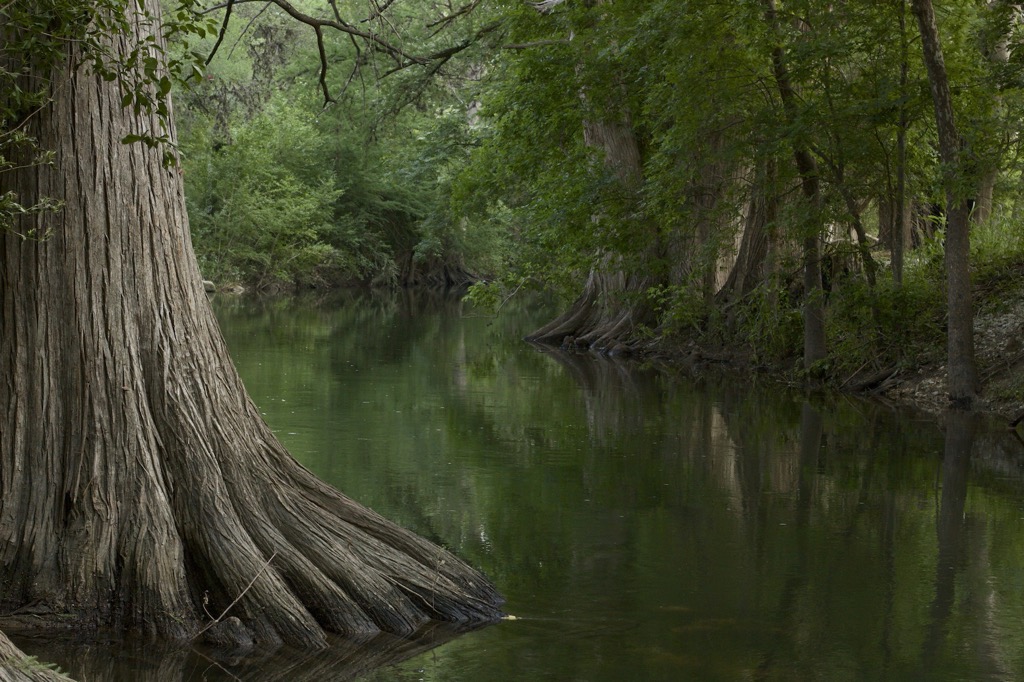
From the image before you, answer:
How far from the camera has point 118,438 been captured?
21.7 ft

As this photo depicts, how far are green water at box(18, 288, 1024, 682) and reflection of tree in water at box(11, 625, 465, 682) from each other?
0.12ft

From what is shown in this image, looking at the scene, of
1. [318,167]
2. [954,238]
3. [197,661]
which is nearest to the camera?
[197,661]

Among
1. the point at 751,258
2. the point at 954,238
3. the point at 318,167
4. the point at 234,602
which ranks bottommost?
the point at 234,602

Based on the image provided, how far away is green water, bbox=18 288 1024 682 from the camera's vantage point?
272 inches

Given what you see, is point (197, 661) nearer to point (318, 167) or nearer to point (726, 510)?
point (726, 510)

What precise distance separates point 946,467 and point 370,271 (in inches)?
1961

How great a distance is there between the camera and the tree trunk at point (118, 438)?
6.53 metres

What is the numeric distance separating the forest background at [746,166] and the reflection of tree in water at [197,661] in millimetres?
3756

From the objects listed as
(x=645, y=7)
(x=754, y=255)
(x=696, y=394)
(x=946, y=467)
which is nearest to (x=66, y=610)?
(x=946, y=467)

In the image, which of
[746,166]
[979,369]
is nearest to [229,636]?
[979,369]

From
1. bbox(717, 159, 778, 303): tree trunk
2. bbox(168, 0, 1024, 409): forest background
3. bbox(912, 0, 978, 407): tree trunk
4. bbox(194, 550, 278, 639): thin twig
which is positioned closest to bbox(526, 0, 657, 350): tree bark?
bbox(168, 0, 1024, 409): forest background

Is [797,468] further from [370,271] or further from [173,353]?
[370,271]

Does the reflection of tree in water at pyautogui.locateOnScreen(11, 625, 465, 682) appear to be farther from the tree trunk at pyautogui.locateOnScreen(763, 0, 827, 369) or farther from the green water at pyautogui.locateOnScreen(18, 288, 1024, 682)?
the tree trunk at pyautogui.locateOnScreen(763, 0, 827, 369)

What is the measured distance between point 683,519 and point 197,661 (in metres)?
4.98
